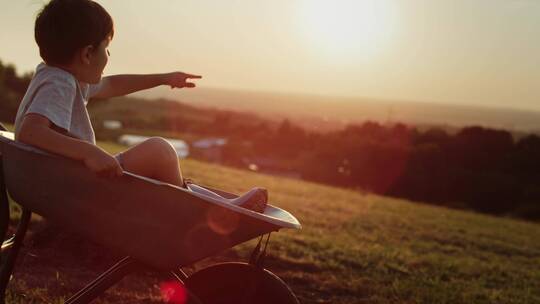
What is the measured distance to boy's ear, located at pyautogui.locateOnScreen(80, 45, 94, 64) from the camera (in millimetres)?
2129

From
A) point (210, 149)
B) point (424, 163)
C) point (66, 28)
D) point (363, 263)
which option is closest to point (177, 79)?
point (66, 28)

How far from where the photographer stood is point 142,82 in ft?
8.96

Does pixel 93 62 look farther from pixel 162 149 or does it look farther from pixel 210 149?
pixel 210 149

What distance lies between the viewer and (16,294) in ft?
10.8

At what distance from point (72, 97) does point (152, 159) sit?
36 centimetres

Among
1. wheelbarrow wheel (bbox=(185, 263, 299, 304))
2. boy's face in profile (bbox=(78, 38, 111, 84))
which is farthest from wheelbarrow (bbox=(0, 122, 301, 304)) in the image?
boy's face in profile (bbox=(78, 38, 111, 84))

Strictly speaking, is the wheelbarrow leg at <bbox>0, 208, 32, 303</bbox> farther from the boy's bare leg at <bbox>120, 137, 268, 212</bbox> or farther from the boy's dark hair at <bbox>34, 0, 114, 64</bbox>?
the boy's dark hair at <bbox>34, 0, 114, 64</bbox>

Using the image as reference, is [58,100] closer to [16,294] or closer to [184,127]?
[16,294]

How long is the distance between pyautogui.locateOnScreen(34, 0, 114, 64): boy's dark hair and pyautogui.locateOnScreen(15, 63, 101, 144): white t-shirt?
7 cm

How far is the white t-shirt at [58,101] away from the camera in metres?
1.97

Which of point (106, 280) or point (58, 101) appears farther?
point (106, 280)

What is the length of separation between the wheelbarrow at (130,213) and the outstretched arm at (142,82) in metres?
0.73

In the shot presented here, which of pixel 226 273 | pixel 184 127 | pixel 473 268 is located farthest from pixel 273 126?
pixel 226 273

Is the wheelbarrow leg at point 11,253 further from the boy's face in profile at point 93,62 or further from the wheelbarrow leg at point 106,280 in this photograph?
the boy's face in profile at point 93,62
